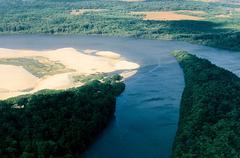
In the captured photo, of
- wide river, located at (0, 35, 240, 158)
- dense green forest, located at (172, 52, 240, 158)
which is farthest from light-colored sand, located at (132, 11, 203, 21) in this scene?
dense green forest, located at (172, 52, 240, 158)

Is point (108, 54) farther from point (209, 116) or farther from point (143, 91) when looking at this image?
point (209, 116)

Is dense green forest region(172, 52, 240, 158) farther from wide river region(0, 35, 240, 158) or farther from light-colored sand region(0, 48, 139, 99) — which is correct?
light-colored sand region(0, 48, 139, 99)

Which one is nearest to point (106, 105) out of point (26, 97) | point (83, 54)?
point (26, 97)

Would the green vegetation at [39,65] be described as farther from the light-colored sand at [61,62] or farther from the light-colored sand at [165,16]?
the light-colored sand at [165,16]

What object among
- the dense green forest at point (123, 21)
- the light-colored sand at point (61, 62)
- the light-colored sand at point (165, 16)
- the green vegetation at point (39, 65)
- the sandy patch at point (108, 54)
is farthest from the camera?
the light-colored sand at point (165, 16)

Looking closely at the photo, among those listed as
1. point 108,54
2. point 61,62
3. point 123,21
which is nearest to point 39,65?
point 61,62

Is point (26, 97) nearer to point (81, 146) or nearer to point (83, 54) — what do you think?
point (81, 146)

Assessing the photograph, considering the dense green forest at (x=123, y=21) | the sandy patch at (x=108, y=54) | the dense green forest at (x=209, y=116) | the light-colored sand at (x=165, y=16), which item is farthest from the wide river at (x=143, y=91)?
the light-colored sand at (x=165, y=16)
